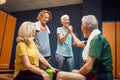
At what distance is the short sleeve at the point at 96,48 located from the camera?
128 centimetres

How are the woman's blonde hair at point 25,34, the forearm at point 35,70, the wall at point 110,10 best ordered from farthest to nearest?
the wall at point 110,10, the woman's blonde hair at point 25,34, the forearm at point 35,70

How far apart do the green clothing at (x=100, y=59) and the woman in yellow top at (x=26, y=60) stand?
0.41m

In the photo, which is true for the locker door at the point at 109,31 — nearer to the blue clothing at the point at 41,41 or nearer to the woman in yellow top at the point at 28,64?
the blue clothing at the point at 41,41

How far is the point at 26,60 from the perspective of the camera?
4.73ft

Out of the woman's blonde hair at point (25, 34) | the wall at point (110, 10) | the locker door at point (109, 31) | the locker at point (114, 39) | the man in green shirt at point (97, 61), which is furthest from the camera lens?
the wall at point (110, 10)

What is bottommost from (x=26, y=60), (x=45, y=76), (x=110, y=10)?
(x=45, y=76)

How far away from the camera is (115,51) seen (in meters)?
3.90

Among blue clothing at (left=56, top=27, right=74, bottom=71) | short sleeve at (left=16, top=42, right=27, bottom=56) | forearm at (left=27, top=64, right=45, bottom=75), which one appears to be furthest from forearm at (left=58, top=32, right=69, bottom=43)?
forearm at (left=27, top=64, right=45, bottom=75)

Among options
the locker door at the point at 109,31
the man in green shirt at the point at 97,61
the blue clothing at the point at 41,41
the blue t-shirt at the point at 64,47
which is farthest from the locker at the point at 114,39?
the man in green shirt at the point at 97,61

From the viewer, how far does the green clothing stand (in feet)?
4.23

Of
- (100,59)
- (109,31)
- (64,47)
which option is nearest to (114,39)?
(109,31)

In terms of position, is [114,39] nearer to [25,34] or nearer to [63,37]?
[63,37]

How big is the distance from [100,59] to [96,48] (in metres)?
0.10

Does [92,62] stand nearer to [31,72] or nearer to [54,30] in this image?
[31,72]
